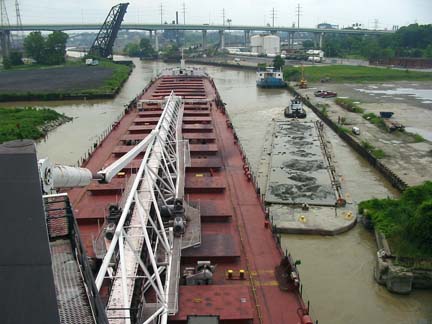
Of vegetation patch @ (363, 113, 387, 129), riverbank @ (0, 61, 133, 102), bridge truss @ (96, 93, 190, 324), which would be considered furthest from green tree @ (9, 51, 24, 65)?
bridge truss @ (96, 93, 190, 324)

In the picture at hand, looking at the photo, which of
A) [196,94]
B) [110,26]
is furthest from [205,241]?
[110,26]

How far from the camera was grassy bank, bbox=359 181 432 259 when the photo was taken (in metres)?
13.6

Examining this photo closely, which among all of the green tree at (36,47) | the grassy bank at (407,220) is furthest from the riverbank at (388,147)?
the green tree at (36,47)

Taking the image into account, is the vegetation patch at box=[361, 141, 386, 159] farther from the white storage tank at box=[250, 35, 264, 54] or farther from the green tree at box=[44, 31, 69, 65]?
the white storage tank at box=[250, 35, 264, 54]

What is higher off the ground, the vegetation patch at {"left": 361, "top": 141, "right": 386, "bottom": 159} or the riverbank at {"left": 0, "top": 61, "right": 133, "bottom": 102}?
the riverbank at {"left": 0, "top": 61, "right": 133, "bottom": 102}

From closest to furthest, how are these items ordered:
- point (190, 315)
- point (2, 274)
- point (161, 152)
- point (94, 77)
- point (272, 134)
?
point (2, 274), point (190, 315), point (161, 152), point (272, 134), point (94, 77)

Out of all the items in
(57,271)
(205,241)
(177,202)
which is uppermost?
(57,271)

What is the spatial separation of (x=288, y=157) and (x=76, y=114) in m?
24.3

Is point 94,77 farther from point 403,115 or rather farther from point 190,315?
point 190,315

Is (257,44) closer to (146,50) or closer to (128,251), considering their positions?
(146,50)

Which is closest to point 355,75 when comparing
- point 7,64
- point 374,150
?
point 374,150

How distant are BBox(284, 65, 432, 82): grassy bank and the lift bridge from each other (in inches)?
2084

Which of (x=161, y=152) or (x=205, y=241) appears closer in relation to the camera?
(x=205, y=241)

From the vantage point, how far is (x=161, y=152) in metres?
14.9
